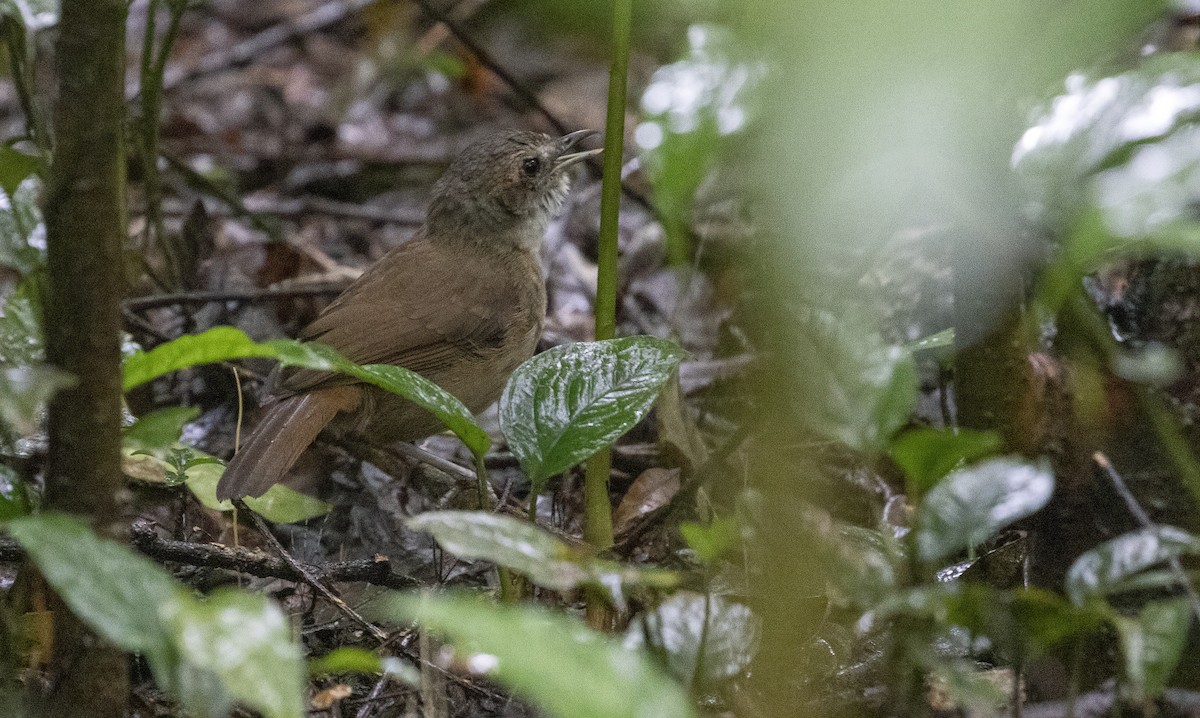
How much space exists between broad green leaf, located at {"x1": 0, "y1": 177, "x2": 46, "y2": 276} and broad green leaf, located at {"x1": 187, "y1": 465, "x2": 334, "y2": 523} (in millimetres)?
706

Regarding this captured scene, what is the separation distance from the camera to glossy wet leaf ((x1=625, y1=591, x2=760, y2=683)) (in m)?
1.86

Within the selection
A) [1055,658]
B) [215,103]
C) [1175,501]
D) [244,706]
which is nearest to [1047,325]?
[1175,501]

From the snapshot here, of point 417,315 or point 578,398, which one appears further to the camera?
point 417,315

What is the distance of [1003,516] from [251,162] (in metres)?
5.77

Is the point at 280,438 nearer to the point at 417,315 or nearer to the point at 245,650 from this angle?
the point at 417,315

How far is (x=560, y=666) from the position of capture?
140 centimetres

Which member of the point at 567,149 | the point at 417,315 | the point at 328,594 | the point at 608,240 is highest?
the point at 567,149

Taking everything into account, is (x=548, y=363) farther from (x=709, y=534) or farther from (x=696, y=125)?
(x=709, y=534)

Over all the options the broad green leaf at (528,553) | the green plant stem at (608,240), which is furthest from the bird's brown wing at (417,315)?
the broad green leaf at (528,553)

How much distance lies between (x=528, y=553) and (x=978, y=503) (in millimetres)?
666

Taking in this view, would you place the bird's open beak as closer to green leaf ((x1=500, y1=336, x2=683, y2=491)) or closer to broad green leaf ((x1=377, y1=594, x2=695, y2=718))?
green leaf ((x1=500, y1=336, x2=683, y2=491))

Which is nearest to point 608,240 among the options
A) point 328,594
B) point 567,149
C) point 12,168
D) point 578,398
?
point 578,398

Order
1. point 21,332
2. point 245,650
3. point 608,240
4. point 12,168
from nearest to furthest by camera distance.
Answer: point 245,650, point 21,332, point 608,240, point 12,168

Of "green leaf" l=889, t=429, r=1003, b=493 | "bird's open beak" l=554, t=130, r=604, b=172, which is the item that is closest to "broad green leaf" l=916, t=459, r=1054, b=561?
"green leaf" l=889, t=429, r=1003, b=493
